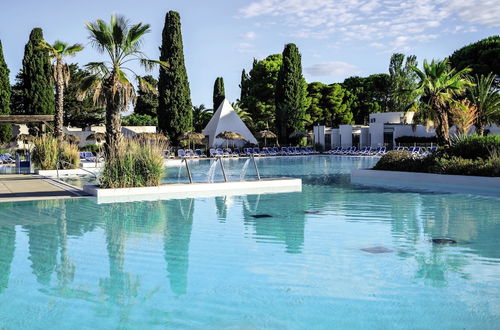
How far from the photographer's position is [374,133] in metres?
40.9

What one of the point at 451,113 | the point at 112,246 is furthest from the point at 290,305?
the point at 451,113

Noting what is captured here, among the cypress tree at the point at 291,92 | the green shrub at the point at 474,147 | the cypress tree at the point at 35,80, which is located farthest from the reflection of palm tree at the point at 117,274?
the cypress tree at the point at 291,92

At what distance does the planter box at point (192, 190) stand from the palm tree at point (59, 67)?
11.8 meters

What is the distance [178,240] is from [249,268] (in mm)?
2024

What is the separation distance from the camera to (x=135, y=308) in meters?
4.85

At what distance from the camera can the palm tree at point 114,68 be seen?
580 inches

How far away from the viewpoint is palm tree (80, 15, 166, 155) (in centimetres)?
1474

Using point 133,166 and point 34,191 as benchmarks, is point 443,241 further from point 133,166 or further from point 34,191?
point 34,191

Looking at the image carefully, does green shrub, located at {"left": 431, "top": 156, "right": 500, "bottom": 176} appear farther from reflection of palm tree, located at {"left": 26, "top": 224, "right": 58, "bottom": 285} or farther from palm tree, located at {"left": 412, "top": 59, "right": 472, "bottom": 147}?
reflection of palm tree, located at {"left": 26, "top": 224, "right": 58, "bottom": 285}

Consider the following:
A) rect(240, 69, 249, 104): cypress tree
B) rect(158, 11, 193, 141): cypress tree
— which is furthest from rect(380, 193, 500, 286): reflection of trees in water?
rect(240, 69, 249, 104): cypress tree

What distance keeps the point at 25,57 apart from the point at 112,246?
34.6 meters

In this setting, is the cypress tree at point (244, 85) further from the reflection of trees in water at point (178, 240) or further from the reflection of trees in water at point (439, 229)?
the reflection of trees in water at point (178, 240)

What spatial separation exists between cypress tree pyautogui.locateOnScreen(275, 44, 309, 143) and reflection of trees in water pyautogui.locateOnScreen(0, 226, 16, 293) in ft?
114

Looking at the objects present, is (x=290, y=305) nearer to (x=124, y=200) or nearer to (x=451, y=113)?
(x=124, y=200)
